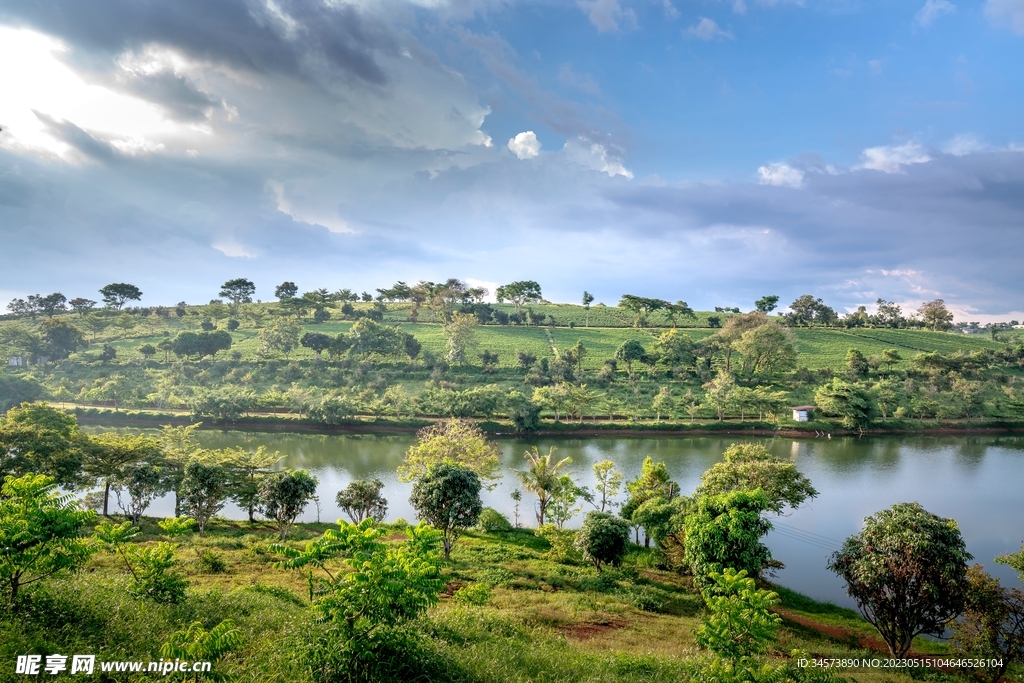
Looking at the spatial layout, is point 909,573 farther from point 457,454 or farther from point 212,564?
point 212,564

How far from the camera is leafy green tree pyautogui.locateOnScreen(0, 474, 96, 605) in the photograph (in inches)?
249

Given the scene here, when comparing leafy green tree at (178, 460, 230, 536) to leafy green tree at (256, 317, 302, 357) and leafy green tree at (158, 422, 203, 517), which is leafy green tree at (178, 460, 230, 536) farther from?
leafy green tree at (256, 317, 302, 357)

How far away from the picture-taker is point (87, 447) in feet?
63.9

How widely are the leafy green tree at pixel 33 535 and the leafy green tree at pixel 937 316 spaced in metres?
105

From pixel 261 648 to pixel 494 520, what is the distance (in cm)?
1334

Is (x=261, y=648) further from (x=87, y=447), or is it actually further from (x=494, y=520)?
(x=87, y=447)

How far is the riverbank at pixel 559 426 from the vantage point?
133 ft

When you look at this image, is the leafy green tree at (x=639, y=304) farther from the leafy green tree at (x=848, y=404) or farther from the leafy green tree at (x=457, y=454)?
the leafy green tree at (x=457, y=454)

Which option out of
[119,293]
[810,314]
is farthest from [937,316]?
[119,293]

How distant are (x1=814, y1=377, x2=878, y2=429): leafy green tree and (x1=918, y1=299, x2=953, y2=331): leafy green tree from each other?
51.4 m

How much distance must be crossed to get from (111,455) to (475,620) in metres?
19.1

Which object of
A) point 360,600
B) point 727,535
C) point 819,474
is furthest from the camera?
point 819,474

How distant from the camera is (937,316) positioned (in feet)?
260

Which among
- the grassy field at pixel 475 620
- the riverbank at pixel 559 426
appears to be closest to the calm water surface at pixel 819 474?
the riverbank at pixel 559 426
